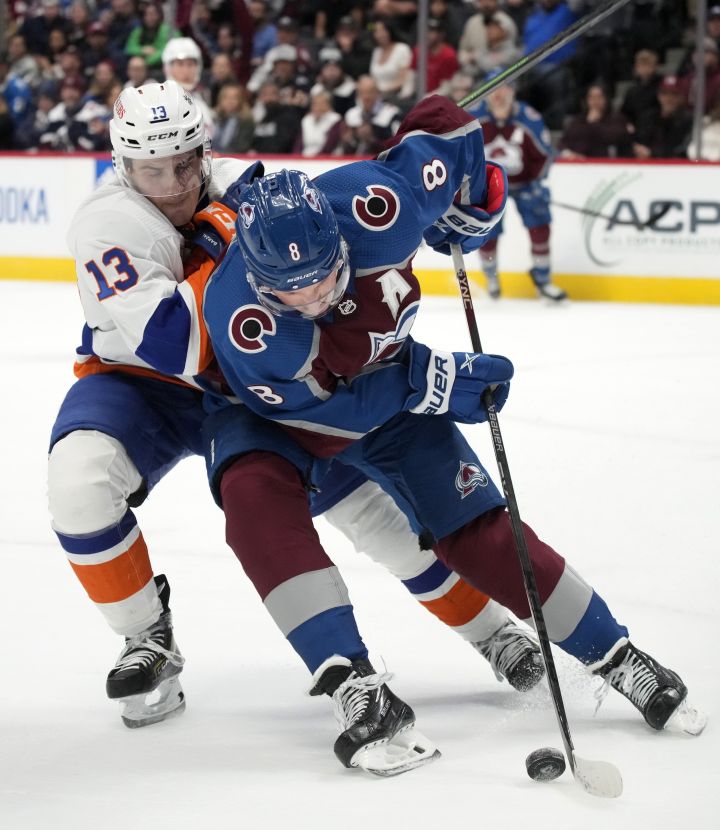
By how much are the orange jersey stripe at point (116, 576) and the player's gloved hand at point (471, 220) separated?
0.86 meters

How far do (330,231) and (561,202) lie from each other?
610cm

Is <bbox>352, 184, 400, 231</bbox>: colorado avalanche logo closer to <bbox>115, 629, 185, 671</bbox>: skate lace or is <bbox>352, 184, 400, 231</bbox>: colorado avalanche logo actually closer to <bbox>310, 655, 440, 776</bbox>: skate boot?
<bbox>310, 655, 440, 776</bbox>: skate boot

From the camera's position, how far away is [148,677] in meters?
2.30

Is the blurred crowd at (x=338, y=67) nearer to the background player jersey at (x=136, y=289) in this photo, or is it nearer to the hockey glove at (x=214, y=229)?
the hockey glove at (x=214, y=229)

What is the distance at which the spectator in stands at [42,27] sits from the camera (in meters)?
10.1

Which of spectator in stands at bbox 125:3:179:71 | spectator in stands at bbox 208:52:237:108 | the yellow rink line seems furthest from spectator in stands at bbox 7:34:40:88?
the yellow rink line

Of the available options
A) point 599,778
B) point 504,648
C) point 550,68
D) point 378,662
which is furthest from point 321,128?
point 599,778

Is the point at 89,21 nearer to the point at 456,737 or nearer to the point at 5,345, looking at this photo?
the point at 5,345

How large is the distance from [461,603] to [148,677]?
61 centimetres

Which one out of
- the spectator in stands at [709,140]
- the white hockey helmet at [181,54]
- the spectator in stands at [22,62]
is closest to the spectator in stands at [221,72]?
the white hockey helmet at [181,54]

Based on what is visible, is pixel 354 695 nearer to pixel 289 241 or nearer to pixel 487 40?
pixel 289 241

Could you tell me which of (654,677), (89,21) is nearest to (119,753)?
(654,677)

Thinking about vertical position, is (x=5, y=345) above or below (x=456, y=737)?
below

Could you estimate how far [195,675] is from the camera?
2.60 meters
